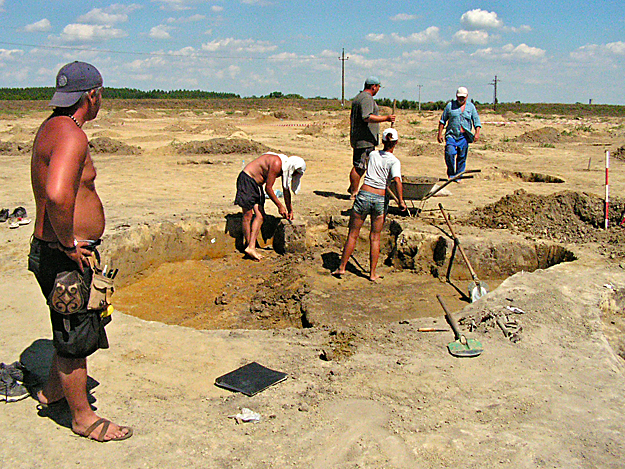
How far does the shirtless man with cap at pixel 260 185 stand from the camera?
23.5 feet

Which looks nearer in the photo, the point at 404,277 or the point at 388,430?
the point at 388,430

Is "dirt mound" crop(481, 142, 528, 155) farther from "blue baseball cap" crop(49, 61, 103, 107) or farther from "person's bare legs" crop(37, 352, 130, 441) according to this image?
"person's bare legs" crop(37, 352, 130, 441)

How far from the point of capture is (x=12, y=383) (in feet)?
10.6

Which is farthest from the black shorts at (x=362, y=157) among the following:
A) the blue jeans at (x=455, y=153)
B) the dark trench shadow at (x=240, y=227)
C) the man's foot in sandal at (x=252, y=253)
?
the man's foot in sandal at (x=252, y=253)

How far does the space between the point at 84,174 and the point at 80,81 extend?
0.46 meters

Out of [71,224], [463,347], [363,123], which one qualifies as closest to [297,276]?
[363,123]

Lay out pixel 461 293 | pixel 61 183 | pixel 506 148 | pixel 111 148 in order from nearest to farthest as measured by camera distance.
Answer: pixel 61 183 < pixel 461 293 < pixel 111 148 < pixel 506 148

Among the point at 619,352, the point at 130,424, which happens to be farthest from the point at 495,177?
the point at 130,424

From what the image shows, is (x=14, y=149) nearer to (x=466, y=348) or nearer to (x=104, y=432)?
(x=104, y=432)

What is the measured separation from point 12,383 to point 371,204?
408 centimetres

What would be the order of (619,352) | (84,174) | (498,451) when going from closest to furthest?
1. (84,174)
2. (498,451)
3. (619,352)

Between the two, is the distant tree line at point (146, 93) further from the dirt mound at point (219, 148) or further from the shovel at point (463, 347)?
the shovel at point (463, 347)

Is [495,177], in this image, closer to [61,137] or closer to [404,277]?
[404,277]

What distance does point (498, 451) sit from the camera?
2.96 metres
